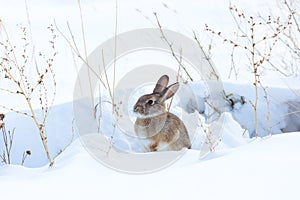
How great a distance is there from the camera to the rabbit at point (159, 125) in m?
3.50

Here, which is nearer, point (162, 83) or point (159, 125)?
point (159, 125)

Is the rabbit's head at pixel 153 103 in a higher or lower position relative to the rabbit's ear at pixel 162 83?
lower

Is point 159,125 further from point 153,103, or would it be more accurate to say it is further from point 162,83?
point 162,83

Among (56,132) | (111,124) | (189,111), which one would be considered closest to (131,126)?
(111,124)

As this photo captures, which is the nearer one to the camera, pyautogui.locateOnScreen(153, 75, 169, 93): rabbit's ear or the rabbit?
the rabbit

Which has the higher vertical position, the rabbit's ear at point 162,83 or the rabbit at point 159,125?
the rabbit's ear at point 162,83

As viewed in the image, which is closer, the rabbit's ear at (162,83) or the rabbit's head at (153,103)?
the rabbit's head at (153,103)

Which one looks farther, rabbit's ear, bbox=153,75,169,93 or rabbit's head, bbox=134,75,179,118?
rabbit's ear, bbox=153,75,169,93

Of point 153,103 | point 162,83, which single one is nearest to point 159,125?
point 153,103

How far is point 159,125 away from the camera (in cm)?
353

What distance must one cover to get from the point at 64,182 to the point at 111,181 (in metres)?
0.21

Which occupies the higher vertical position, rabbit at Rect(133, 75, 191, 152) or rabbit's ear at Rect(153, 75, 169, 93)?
rabbit's ear at Rect(153, 75, 169, 93)

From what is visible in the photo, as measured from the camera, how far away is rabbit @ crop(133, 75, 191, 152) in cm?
350

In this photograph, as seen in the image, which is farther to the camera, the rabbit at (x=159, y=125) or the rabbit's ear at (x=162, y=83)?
the rabbit's ear at (x=162, y=83)
